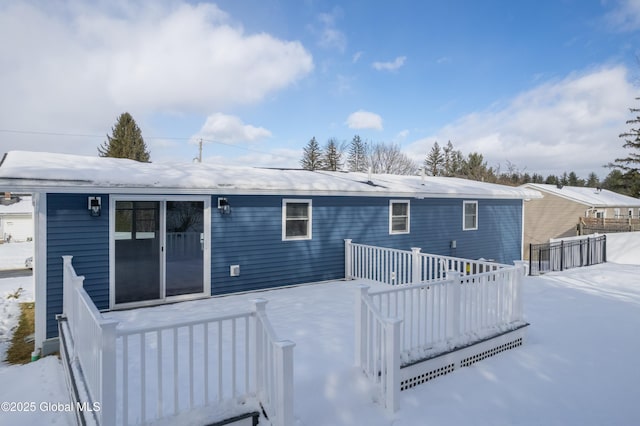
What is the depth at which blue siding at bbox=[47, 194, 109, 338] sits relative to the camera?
5.57 m

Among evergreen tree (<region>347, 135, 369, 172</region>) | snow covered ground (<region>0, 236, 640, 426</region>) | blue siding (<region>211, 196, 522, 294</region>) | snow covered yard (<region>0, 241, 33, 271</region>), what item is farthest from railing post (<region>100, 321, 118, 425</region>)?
evergreen tree (<region>347, 135, 369, 172</region>)

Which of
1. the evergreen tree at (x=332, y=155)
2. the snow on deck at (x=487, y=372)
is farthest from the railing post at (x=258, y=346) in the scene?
the evergreen tree at (x=332, y=155)

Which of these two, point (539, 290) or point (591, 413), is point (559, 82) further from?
point (591, 413)

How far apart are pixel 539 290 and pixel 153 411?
8.68m

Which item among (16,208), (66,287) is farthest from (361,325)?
(16,208)

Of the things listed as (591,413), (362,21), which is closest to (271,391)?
(591,413)

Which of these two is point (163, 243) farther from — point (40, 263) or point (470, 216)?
point (470, 216)

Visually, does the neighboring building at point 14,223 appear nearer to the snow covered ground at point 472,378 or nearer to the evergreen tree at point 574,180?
the snow covered ground at point 472,378

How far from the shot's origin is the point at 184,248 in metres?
6.85

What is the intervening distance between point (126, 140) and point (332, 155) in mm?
21477

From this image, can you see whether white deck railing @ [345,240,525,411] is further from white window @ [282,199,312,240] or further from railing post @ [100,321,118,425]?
white window @ [282,199,312,240]

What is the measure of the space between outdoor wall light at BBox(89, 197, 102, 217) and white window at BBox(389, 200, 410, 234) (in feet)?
21.4

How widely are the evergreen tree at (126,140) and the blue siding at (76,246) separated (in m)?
26.5

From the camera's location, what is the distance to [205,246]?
7.04 m
